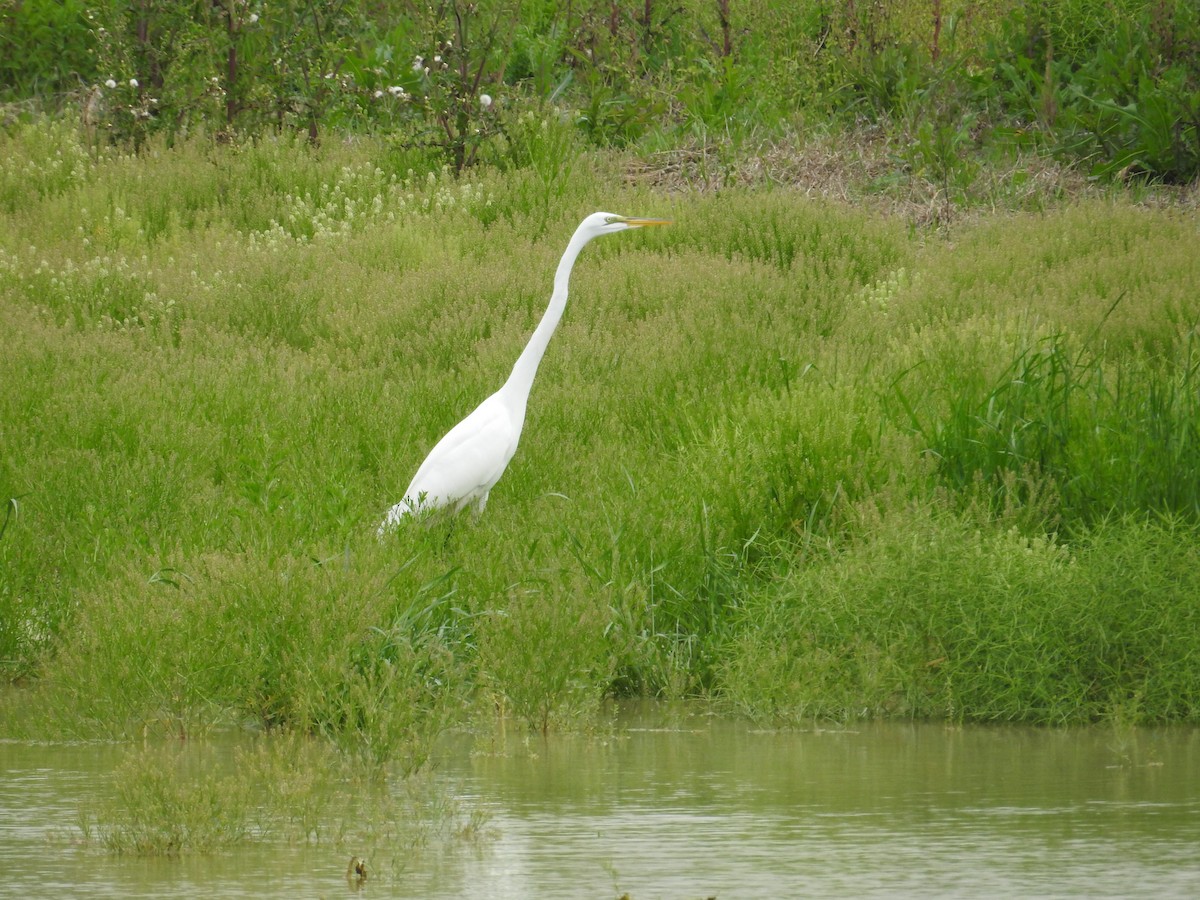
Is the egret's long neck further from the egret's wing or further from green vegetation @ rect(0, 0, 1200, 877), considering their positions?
green vegetation @ rect(0, 0, 1200, 877)

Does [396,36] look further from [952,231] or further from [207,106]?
[952,231]

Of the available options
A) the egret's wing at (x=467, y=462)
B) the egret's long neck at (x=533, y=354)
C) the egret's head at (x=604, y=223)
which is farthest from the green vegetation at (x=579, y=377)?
the egret's head at (x=604, y=223)

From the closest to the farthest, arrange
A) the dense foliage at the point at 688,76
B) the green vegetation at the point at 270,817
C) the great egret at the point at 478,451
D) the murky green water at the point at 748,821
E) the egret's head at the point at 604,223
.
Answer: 1. the murky green water at the point at 748,821
2. the green vegetation at the point at 270,817
3. the great egret at the point at 478,451
4. the egret's head at the point at 604,223
5. the dense foliage at the point at 688,76

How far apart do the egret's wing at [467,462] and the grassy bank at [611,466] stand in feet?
0.62

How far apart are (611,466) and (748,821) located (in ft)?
12.3

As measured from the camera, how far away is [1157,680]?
5930mm

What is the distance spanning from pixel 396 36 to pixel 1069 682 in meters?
12.0

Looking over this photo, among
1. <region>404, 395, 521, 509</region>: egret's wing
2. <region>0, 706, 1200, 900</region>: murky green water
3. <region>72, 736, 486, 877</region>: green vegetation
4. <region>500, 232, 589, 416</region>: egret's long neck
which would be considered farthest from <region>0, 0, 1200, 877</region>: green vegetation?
<region>500, 232, 589, 416</region>: egret's long neck

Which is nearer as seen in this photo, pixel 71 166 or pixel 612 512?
pixel 612 512

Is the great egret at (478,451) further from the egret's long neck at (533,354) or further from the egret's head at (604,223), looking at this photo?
the egret's head at (604,223)

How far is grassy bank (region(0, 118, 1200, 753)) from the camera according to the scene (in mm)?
6008

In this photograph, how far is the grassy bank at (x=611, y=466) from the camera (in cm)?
601

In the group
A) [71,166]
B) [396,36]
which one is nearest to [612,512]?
[71,166]

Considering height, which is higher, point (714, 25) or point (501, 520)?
point (714, 25)
